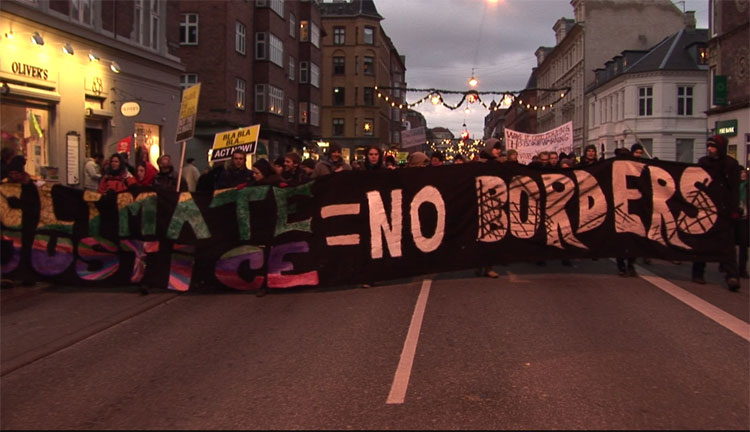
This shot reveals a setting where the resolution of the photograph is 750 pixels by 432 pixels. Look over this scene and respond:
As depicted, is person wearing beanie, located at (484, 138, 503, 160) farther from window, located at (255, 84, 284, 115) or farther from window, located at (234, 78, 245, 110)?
window, located at (255, 84, 284, 115)

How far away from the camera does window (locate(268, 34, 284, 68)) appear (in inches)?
1577

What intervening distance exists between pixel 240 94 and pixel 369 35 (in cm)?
4057

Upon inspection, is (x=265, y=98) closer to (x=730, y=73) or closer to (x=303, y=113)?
(x=303, y=113)

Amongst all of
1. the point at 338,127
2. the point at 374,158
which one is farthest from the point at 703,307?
the point at 338,127

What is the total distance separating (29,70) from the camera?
16.2 m

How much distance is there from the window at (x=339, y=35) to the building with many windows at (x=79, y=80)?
172 feet

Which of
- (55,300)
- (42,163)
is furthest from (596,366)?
(42,163)

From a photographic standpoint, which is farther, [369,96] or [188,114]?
[369,96]

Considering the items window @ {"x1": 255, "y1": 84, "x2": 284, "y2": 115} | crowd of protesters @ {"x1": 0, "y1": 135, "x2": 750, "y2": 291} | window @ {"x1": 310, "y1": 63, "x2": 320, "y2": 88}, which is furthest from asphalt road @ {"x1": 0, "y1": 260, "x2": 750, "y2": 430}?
window @ {"x1": 310, "y1": 63, "x2": 320, "y2": 88}

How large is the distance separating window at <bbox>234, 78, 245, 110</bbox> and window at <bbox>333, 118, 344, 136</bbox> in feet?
123

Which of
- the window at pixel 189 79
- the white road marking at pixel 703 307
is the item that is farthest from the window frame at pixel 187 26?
the white road marking at pixel 703 307

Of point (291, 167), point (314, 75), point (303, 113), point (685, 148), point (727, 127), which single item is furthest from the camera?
point (314, 75)

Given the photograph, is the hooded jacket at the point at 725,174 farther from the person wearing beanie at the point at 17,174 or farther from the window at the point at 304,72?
the window at the point at 304,72

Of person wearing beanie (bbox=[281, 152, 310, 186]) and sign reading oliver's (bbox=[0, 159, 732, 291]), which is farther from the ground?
person wearing beanie (bbox=[281, 152, 310, 186])
